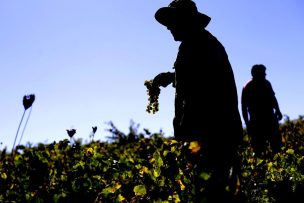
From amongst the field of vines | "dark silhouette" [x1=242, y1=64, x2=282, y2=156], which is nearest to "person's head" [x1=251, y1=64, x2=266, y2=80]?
"dark silhouette" [x1=242, y1=64, x2=282, y2=156]

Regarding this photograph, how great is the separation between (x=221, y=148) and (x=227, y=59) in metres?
0.84

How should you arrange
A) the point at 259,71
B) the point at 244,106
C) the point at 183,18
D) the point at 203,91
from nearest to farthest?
1. the point at 203,91
2. the point at 183,18
3. the point at 259,71
4. the point at 244,106

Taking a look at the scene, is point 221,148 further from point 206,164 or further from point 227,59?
point 227,59

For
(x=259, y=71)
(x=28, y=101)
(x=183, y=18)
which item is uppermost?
(x=259, y=71)

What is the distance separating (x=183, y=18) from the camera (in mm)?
3506

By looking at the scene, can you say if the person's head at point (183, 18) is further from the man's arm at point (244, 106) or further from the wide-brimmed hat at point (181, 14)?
the man's arm at point (244, 106)

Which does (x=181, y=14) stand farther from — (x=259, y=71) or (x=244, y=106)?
(x=244, y=106)

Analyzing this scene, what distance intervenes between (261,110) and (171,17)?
15.9ft

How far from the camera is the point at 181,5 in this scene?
11.6ft

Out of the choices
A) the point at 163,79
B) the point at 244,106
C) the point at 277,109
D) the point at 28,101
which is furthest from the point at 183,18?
the point at 277,109

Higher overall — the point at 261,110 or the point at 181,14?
the point at 261,110

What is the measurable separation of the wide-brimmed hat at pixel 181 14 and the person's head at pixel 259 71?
4378 mm

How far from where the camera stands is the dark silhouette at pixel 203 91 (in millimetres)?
3207

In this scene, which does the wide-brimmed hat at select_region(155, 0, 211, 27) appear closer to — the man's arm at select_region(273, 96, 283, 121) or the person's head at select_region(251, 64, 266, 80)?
the person's head at select_region(251, 64, 266, 80)
